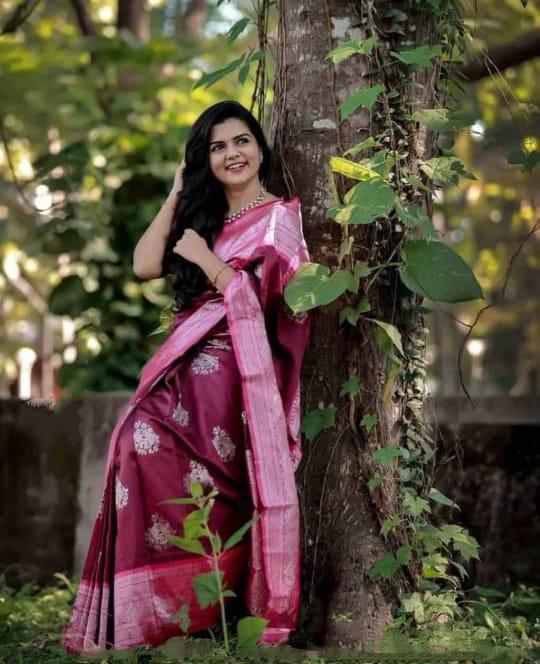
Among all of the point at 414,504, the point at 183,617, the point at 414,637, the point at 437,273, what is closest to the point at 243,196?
the point at 437,273

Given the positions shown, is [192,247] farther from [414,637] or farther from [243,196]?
[414,637]

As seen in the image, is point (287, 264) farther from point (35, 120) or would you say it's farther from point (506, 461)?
point (35, 120)

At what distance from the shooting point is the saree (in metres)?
3.29

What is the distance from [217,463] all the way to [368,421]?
52 cm

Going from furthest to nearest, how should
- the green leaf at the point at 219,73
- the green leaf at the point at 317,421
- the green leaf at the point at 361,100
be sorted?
the green leaf at the point at 219,73, the green leaf at the point at 317,421, the green leaf at the point at 361,100

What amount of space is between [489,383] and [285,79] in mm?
20800

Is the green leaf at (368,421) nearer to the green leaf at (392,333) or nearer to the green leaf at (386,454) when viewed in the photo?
the green leaf at (386,454)

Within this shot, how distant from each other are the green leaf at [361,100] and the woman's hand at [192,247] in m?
0.60

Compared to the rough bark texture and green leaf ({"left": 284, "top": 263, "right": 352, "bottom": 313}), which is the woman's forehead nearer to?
the rough bark texture

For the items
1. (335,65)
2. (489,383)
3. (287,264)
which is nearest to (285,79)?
(335,65)

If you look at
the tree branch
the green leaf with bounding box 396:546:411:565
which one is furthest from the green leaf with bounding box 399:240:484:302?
the tree branch

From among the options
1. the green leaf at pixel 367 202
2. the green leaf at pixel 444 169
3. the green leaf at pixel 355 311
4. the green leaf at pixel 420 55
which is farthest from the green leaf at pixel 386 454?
the green leaf at pixel 420 55

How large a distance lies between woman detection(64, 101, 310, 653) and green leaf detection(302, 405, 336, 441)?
14 centimetres

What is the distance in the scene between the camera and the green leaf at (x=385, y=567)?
3.50 m
